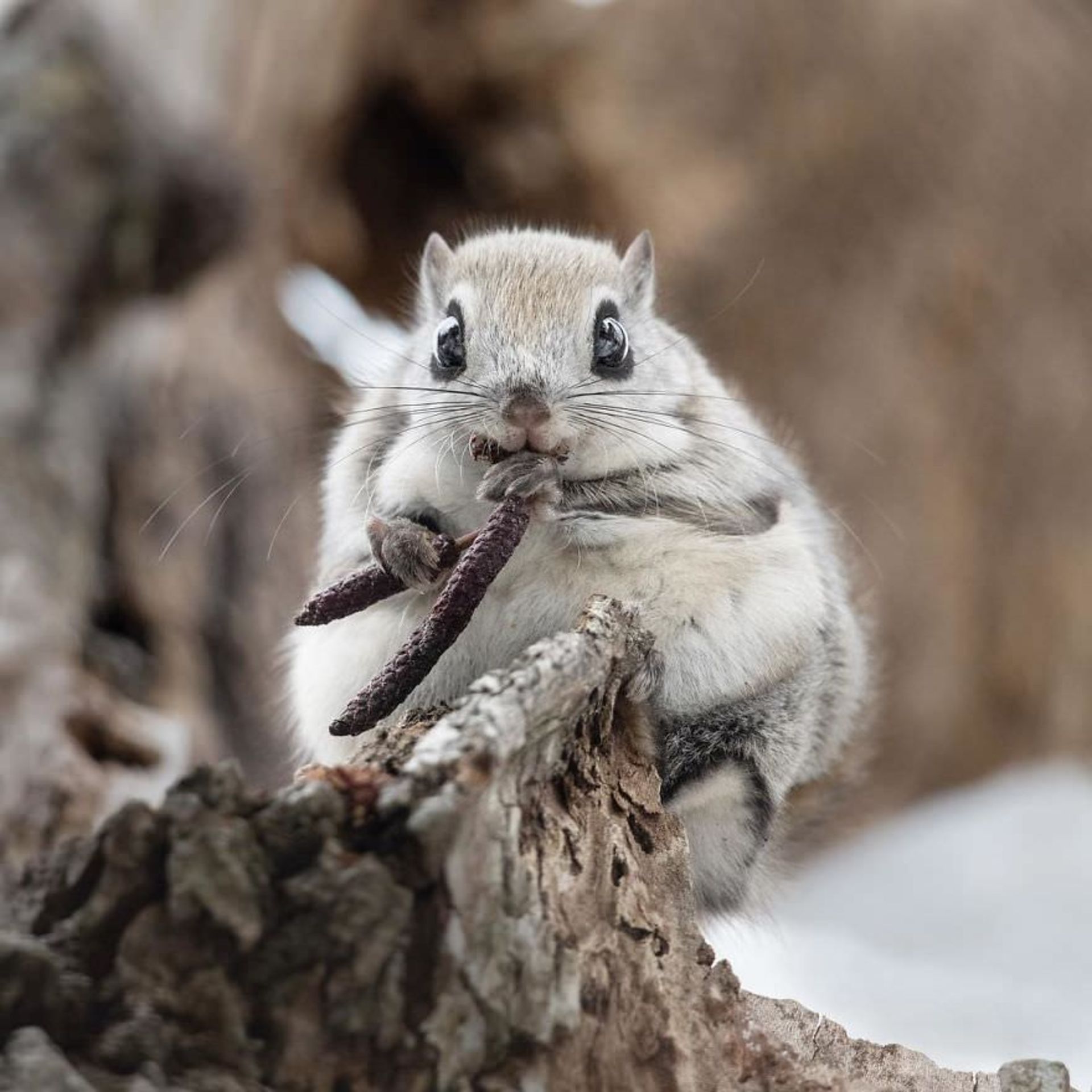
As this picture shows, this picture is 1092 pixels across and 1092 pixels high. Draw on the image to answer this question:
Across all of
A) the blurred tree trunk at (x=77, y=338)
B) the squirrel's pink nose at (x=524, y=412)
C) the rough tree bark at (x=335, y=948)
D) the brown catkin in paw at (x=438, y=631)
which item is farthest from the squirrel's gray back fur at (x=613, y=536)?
the blurred tree trunk at (x=77, y=338)

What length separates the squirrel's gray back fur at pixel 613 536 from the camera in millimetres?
2805

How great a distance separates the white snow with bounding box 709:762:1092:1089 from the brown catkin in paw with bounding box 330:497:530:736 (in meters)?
0.82

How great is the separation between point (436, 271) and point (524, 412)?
0.96m

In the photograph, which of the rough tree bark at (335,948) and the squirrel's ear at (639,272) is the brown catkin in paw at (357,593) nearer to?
the rough tree bark at (335,948)

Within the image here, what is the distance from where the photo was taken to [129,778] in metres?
4.15

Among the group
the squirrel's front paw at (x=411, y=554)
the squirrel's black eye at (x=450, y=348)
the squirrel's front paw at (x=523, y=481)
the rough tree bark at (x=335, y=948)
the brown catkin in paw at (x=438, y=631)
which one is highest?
the squirrel's black eye at (x=450, y=348)

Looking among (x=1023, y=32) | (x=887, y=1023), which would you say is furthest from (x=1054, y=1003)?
(x=1023, y=32)

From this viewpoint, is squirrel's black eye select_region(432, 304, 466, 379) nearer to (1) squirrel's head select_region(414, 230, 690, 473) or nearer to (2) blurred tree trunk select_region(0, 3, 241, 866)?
(1) squirrel's head select_region(414, 230, 690, 473)

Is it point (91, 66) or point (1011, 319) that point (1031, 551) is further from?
point (91, 66)

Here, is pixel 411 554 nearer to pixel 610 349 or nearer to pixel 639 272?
pixel 610 349

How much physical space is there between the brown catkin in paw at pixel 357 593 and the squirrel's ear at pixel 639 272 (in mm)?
1030

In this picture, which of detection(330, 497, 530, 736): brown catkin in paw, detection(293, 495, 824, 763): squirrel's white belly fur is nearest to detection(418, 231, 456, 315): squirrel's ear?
detection(293, 495, 824, 763): squirrel's white belly fur

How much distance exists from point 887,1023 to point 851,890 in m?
2.60

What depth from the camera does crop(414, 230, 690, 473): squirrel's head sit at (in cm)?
290
